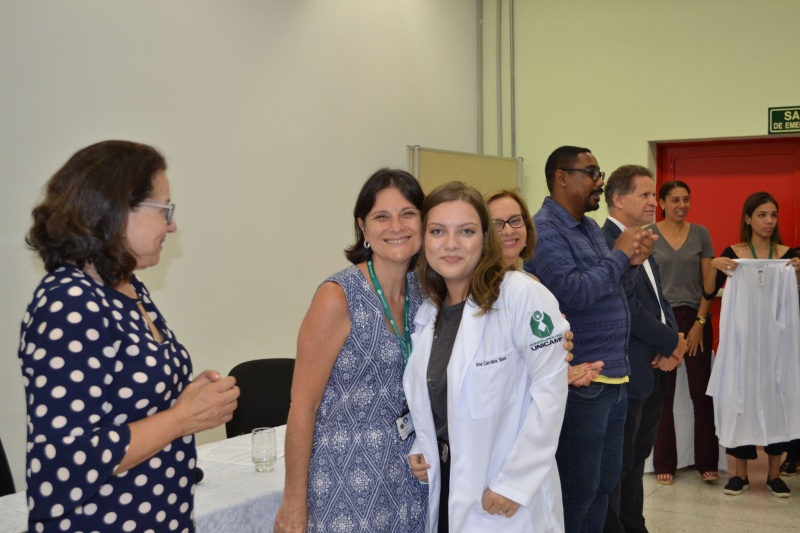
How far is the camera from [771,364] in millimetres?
4898

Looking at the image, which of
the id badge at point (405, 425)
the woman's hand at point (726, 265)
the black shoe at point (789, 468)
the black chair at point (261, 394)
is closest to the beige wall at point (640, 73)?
the woman's hand at point (726, 265)

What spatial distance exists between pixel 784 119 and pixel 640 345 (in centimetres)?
353

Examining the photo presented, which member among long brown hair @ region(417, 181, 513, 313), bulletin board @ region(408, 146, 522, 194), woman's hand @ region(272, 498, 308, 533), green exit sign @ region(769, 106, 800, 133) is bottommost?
woman's hand @ region(272, 498, 308, 533)

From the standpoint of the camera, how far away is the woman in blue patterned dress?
6.66 feet

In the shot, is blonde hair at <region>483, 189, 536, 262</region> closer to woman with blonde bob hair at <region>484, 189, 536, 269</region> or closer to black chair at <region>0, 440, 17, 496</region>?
woman with blonde bob hair at <region>484, 189, 536, 269</region>

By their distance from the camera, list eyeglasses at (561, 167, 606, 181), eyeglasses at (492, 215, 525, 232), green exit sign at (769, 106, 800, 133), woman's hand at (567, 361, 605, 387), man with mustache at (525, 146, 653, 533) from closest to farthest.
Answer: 1. woman's hand at (567, 361, 605, 387)
2. man with mustache at (525, 146, 653, 533)
3. eyeglasses at (492, 215, 525, 232)
4. eyeglasses at (561, 167, 606, 181)
5. green exit sign at (769, 106, 800, 133)

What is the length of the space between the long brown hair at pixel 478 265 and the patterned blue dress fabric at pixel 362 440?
0.66 ft

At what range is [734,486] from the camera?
4.90 m

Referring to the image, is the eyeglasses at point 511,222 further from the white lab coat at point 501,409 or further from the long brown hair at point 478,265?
the white lab coat at point 501,409

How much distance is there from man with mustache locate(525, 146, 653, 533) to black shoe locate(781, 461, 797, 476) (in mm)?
2883

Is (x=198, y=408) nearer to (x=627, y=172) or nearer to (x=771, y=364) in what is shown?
(x=627, y=172)

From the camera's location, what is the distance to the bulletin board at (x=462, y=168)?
6.12m

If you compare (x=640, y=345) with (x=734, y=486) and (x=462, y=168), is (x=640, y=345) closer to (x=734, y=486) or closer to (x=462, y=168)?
(x=734, y=486)

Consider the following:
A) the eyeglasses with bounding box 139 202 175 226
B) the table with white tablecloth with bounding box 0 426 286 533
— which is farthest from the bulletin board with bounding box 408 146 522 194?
the eyeglasses with bounding box 139 202 175 226
